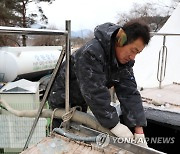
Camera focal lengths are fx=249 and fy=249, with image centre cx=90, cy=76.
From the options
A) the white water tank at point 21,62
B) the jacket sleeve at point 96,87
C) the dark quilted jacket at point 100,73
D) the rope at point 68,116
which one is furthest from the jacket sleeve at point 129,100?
the white water tank at point 21,62

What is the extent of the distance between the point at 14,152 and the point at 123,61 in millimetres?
3166

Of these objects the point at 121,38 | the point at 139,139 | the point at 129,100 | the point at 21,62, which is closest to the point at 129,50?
the point at 121,38

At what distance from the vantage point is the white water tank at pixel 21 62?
750 centimetres

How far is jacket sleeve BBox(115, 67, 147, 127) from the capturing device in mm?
1521

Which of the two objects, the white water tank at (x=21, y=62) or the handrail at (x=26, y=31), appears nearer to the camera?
the handrail at (x=26, y=31)

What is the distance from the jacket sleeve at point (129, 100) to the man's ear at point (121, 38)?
252 mm

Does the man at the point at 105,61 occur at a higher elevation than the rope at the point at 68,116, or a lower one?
higher

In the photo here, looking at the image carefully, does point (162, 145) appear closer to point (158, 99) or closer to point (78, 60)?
point (158, 99)

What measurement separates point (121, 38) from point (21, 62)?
22.0 feet

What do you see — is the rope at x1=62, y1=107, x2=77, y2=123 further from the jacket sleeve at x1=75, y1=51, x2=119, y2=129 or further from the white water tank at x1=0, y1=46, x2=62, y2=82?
the white water tank at x1=0, y1=46, x2=62, y2=82

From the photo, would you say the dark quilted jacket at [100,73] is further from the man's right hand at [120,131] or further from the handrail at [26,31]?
the handrail at [26,31]

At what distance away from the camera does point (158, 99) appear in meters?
2.85

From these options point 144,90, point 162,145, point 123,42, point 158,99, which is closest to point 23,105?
point 144,90

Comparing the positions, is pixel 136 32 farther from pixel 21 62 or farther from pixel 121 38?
pixel 21 62
